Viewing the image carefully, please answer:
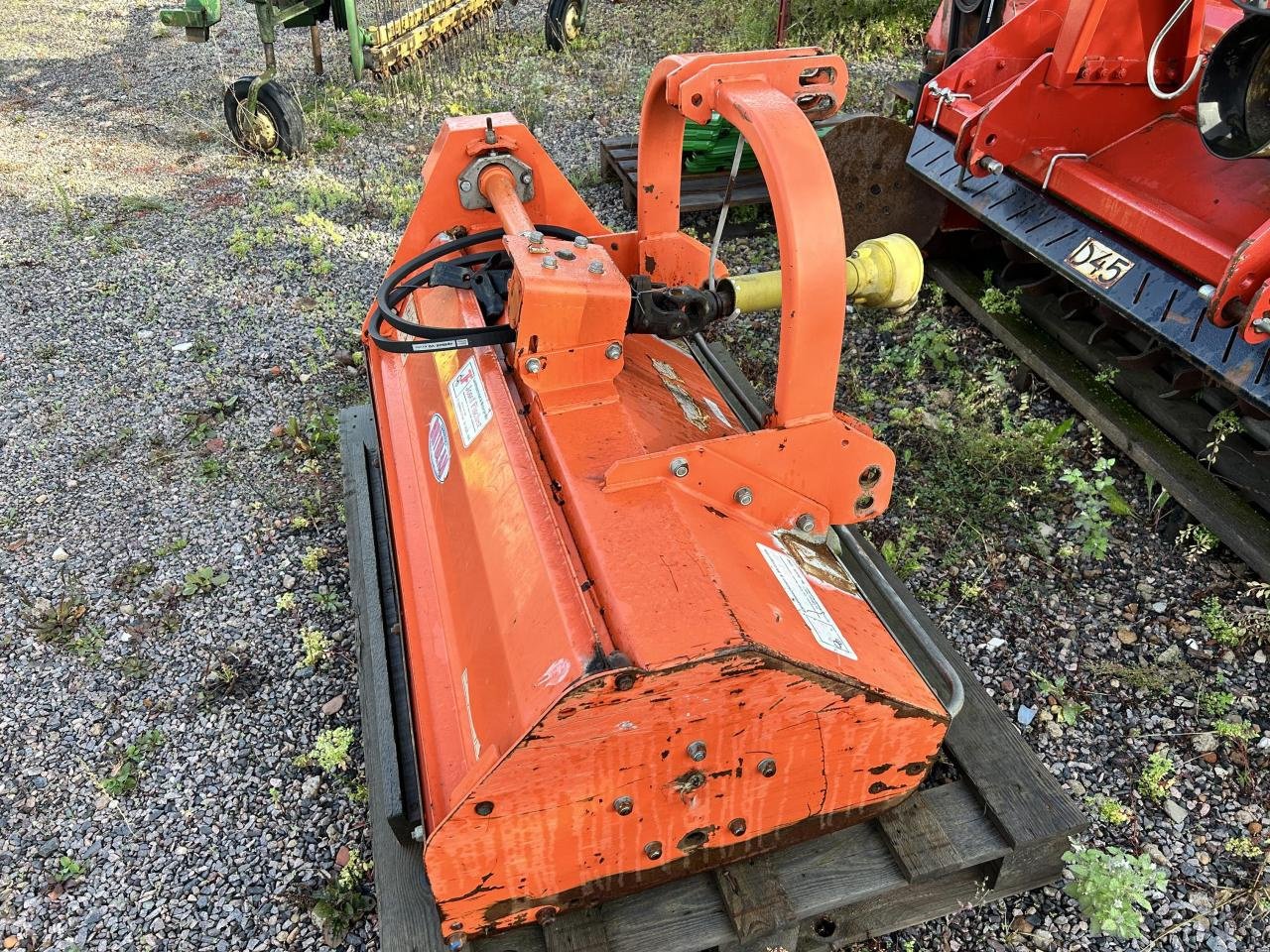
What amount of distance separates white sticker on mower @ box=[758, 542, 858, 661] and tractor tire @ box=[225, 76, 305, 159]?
18.8 feet

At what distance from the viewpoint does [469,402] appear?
2.59m

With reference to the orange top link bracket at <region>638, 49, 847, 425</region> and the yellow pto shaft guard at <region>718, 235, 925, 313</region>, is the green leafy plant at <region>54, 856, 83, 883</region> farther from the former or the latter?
the yellow pto shaft guard at <region>718, 235, 925, 313</region>

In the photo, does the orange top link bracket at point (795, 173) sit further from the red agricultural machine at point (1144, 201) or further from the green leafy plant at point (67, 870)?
the green leafy plant at point (67, 870)

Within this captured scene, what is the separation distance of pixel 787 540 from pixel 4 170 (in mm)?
6934

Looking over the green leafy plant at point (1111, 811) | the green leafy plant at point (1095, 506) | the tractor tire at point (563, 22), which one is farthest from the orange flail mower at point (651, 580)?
the tractor tire at point (563, 22)

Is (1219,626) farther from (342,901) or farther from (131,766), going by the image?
(131,766)

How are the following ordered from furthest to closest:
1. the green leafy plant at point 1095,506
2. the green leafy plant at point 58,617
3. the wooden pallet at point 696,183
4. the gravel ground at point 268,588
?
the wooden pallet at point 696,183, the green leafy plant at point 1095,506, the green leafy plant at point 58,617, the gravel ground at point 268,588

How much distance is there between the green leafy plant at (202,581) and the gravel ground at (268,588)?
1cm

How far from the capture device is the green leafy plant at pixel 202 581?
3320 millimetres

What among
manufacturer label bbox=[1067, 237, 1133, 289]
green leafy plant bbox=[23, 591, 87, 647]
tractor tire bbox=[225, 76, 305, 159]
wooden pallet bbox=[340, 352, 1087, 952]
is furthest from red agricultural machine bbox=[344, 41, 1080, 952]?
tractor tire bbox=[225, 76, 305, 159]

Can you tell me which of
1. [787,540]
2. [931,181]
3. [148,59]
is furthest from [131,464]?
[148,59]

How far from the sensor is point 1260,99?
2.97 meters

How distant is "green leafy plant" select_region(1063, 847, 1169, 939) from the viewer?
88.0 inches

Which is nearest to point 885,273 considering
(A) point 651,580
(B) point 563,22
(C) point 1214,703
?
(A) point 651,580
